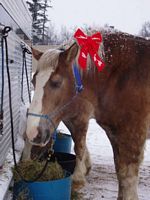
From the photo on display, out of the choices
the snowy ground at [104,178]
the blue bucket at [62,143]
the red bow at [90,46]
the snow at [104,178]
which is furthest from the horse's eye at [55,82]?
the blue bucket at [62,143]

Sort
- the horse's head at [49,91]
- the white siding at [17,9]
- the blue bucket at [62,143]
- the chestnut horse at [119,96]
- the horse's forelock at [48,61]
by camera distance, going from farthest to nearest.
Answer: the blue bucket at [62,143] < the white siding at [17,9] < the chestnut horse at [119,96] < the horse's forelock at [48,61] < the horse's head at [49,91]

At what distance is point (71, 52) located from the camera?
3039mm

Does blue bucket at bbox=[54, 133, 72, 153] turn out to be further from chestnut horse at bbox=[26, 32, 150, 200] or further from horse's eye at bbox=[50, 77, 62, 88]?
horse's eye at bbox=[50, 77, 62, 88]

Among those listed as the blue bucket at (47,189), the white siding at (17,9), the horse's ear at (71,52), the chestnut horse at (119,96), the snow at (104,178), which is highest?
the white siding at (17,9)

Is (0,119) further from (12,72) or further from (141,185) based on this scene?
(141,185)

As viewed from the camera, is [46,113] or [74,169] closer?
[46,113]

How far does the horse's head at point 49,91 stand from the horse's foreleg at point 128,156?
0.76 m

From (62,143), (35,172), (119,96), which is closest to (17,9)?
(62,143)

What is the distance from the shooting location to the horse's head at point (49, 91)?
2.89 m

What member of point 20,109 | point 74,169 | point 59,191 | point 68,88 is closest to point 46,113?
point 68,88

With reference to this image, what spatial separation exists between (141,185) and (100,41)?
95.5 inches

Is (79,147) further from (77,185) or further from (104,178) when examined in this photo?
(104,178)

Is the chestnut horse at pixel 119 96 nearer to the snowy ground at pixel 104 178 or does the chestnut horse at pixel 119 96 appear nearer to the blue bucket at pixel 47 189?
the blue bucket at pixel 47 189

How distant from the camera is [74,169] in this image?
15.2ft
